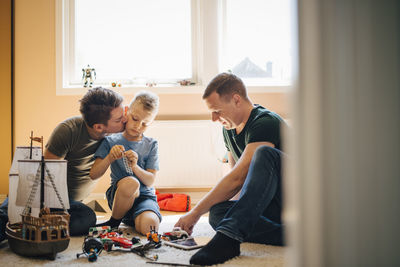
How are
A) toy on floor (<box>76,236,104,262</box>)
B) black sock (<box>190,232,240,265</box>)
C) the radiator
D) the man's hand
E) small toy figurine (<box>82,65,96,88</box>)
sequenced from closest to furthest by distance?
black sock (<box>190,232,240,265</box>) → toy on floor (<box>76,236,104,262</box>) → the man's hand → the radiator → small toy figurine (<box>82,65,96,88</box>)

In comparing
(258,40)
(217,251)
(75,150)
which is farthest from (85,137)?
(258,40)

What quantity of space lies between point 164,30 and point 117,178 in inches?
67.7

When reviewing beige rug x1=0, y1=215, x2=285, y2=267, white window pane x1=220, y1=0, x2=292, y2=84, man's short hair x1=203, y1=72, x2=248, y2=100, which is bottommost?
beige rug x1=0, y1=215, x2=285, y2=267

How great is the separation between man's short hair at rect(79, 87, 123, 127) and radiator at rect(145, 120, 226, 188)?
3.79 feet

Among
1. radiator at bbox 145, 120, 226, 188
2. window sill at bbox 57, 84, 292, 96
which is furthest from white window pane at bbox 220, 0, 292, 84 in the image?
radiator at bbox 145, 120, 226, 188

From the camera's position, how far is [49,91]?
10.1 feet

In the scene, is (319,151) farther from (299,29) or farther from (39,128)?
(39,128)

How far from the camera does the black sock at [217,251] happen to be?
1.17m

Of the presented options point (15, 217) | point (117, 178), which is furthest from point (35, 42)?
point (15, 217)

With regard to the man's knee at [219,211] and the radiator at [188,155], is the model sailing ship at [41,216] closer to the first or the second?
the man's knee at [219,211]

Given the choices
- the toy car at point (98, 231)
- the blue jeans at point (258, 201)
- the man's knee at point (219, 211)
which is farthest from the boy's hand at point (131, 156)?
the blue jeans at point (258, 201)

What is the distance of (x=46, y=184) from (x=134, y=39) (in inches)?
81.1

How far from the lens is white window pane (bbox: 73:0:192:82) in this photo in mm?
3174

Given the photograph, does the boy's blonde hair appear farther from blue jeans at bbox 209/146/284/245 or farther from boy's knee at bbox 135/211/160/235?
blue jeans at bbox 209/146/284/245
